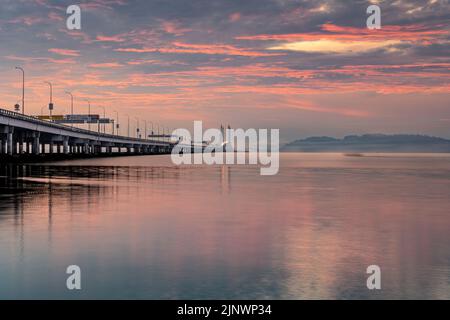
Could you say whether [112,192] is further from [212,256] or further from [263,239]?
[212,256]

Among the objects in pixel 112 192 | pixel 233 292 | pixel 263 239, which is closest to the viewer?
pixel 233 292

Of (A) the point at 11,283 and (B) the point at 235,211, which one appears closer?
(A) the point at 11,283

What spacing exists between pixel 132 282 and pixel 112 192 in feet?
95.7

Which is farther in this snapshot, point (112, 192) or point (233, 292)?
point (112, 192)

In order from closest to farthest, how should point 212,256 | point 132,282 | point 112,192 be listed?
point 132,282 → point 212,256 → point 112,192


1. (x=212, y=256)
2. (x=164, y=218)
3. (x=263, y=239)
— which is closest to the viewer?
(x=212, y=256)

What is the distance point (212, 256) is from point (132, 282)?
3973 millimetres

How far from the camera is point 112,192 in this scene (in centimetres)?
4212
